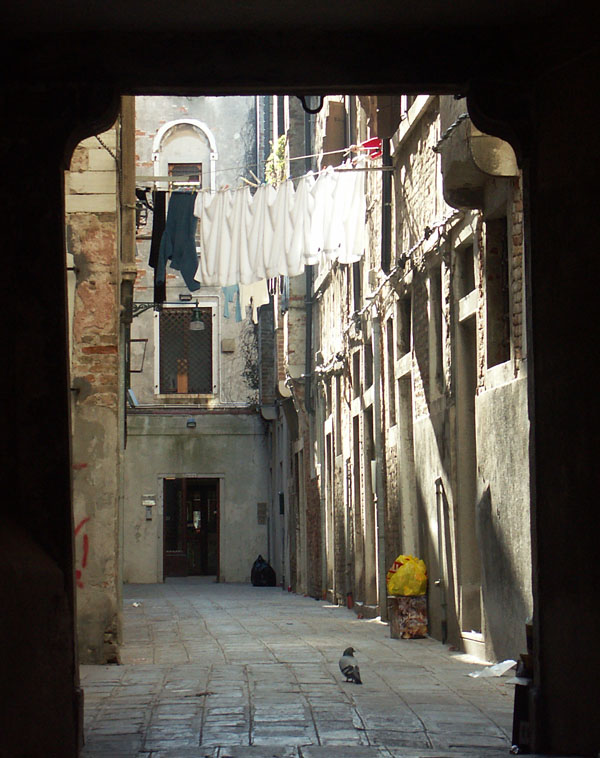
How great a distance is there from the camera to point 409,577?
43.5 ft

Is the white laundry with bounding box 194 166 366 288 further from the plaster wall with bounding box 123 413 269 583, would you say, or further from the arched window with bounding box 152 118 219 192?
the arched window with bounding box 152 118 219 192

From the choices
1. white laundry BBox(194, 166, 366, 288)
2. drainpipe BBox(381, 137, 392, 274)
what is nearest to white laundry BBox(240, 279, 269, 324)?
white laundry BBox(194, 166, 366, 288)

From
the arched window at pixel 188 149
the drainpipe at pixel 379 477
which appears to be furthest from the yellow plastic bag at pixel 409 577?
the arched window at pixel 188 149

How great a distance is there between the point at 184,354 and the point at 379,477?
16.5m

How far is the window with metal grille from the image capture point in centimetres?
3247

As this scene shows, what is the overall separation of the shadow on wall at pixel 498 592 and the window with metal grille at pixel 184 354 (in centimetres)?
2175

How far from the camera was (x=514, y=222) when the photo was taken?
10.2 metres

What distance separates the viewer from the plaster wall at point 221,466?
103ft

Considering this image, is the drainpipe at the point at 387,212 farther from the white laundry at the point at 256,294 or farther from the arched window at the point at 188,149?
the arched window at the point at 188,149

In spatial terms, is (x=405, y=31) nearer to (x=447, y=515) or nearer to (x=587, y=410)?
(x=587, y=410)

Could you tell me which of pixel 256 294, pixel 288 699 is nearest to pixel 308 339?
pixel 256 294

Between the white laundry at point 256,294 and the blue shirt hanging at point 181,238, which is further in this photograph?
the white laundry at point 256,294

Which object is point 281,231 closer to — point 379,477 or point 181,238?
point 181,238

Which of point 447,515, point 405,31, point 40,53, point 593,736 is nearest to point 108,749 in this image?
point 593,736
